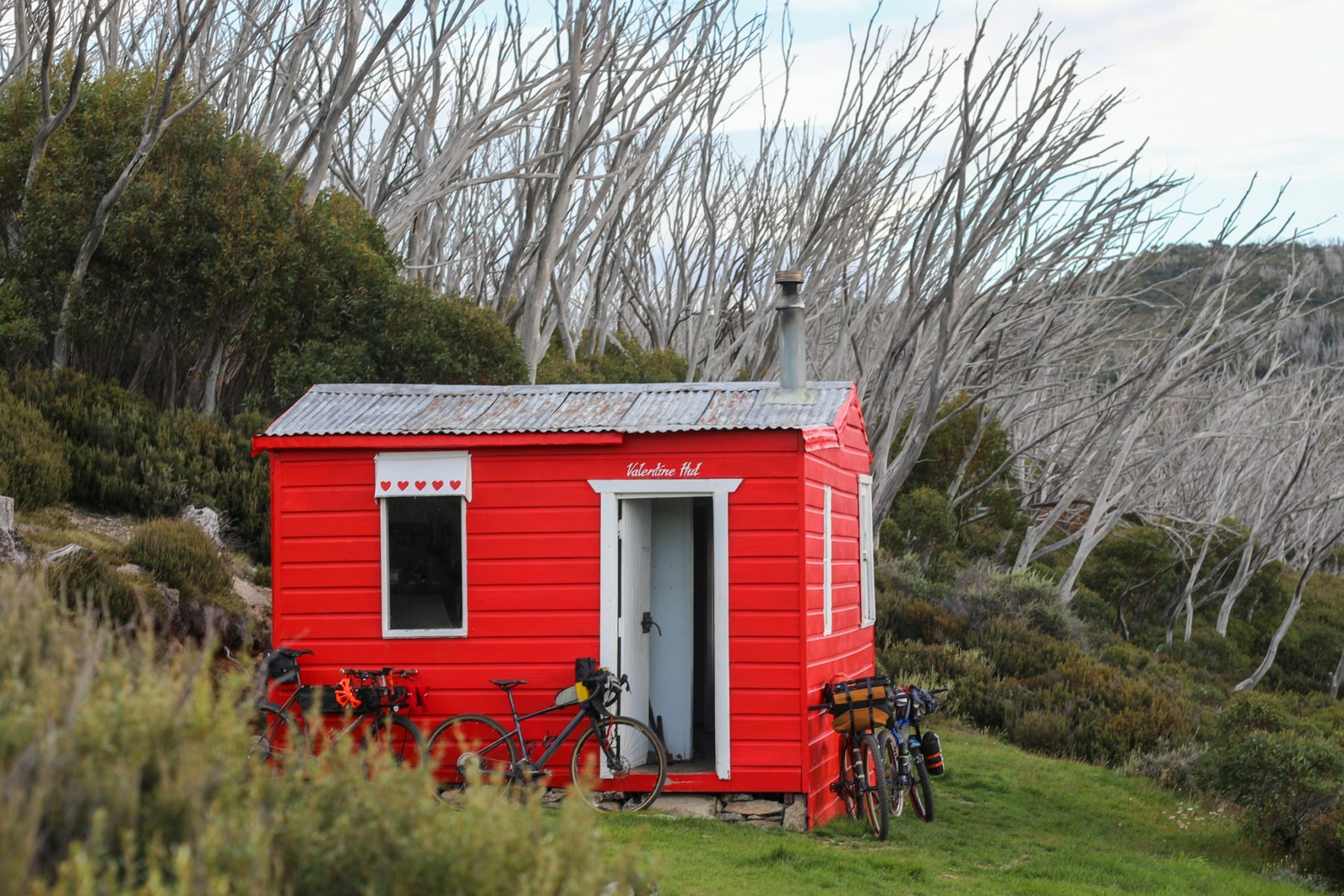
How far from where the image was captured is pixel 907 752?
9391 mm

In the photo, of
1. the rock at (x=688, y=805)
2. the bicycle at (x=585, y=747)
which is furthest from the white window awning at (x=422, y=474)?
the rock at (x=688, y=805)

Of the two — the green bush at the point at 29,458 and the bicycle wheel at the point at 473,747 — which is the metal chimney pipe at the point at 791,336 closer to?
the bicycle wheel at the point at 473,747

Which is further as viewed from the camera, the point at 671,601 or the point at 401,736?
the point at 671,601

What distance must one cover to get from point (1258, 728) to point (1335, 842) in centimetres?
153

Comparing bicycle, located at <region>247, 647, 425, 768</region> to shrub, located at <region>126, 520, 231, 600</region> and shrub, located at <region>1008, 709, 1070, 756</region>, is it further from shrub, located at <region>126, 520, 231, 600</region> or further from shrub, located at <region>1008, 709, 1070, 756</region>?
shrub, located at <region>1008, 709, 1070, 756</region>

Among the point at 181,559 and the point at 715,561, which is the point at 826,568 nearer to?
the point at 715,561

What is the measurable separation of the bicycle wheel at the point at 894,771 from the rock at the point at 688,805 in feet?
4.30

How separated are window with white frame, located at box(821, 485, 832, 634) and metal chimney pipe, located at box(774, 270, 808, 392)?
798 millimetres

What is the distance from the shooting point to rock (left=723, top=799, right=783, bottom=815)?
8484 mm

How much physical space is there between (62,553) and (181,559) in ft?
4.35

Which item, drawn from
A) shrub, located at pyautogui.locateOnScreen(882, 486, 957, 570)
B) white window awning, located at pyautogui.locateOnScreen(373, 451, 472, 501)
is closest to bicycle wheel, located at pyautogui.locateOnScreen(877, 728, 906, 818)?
white window awning, located at pyautogui.locateOnScreen(373, 451, 472, 501)

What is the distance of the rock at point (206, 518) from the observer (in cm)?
1332

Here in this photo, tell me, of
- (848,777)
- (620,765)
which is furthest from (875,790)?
(620,765)

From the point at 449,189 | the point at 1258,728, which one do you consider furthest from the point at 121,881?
the point at 449,189
